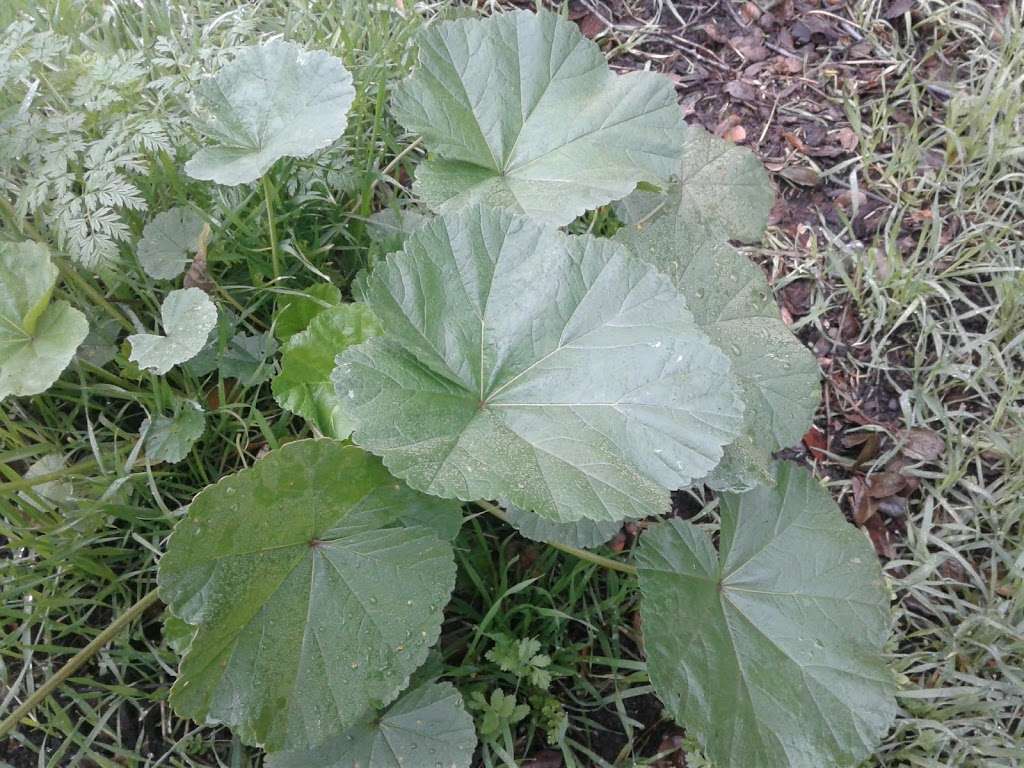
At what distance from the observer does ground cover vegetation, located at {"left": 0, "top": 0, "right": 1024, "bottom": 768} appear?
1.39m

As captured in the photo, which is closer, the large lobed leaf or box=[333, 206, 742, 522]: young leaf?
box=[333, 206, 742, 522]: young leaf

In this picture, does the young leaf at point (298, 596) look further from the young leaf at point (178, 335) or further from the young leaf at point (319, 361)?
the young leaf at point (178, 335)

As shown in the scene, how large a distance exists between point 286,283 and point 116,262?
1.26 feet

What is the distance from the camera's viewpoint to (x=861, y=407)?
232 centimetres

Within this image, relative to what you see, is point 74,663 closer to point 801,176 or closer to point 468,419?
point 468,419

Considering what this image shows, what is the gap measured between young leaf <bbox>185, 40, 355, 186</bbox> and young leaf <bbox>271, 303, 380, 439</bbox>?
1.27ft

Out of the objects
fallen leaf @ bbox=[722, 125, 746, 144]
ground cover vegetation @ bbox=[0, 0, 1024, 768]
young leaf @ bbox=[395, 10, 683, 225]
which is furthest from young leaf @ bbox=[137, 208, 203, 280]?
fallen leaf @ bbox=[722, 125, 746, 144]

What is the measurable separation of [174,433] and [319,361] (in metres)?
0.38

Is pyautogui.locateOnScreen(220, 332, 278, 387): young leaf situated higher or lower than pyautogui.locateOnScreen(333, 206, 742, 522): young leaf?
lower

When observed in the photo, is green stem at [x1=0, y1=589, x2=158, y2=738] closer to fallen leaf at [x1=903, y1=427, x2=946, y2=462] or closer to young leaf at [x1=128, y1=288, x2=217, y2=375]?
young leaf at [x1=128, y1=288, x2=217, y2=375]

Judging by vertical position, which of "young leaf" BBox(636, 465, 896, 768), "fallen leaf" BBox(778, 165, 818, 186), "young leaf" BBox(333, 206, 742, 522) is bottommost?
"young leaf" BBox(636, 465, 896, 768)

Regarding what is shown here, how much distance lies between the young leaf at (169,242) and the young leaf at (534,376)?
0.66 metres

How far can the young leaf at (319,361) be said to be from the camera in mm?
1663

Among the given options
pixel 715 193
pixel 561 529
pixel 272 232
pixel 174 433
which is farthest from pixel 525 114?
pixel 174 433
